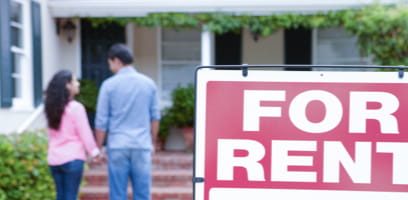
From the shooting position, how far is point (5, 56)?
265 inches

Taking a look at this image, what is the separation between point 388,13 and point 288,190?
6308mm

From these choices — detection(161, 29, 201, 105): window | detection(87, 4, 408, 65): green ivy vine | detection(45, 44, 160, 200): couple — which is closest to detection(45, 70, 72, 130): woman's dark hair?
detection(45, 44, 160, 200): couple

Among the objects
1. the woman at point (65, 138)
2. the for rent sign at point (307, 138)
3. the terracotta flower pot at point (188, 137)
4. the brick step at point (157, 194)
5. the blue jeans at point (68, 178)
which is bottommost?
the brick step at point (157, 194)

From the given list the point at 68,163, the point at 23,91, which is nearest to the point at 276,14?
the point at 23,91

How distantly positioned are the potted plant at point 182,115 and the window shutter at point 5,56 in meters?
2.93

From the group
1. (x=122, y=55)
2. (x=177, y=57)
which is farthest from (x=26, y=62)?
(x=122, y=55)

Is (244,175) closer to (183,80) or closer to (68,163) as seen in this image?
(68,163)

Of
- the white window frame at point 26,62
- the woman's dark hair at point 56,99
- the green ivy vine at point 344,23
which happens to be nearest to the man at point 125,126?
the woman's dark hair at point 56,99

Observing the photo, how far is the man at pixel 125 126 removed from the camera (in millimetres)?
4723

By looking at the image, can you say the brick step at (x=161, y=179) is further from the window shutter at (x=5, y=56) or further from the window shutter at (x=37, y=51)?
the window shutter at (x=5, y=56)

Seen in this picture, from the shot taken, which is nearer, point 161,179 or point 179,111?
point 161,179

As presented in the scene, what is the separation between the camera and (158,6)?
8742 mm

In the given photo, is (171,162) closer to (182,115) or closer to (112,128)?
(182,115)

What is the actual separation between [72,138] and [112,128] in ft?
1.15
